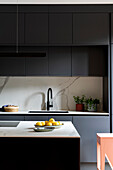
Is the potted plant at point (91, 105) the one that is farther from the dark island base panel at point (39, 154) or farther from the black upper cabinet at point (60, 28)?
the dark island base panel at point (39, 154)

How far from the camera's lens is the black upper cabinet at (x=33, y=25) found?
4113 millimetres

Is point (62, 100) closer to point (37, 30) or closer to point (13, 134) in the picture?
point (37, 30)

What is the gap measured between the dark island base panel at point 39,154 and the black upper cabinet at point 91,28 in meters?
2.24

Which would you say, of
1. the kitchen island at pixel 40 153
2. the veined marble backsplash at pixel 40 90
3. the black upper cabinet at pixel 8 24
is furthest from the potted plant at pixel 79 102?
the kitchen island at pixel 40 153

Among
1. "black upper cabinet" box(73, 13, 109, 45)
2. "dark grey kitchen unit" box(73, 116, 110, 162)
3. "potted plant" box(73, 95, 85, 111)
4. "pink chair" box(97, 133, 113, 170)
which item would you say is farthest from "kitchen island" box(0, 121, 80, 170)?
"black upper cabinet" box(73, 13, 109, 45)

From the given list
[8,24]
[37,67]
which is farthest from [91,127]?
[8,24]

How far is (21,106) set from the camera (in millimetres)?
4566

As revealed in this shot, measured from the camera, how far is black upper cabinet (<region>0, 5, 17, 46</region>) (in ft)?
13.5

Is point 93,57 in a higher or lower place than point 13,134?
higher

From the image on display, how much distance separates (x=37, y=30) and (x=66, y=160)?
98.3 inches

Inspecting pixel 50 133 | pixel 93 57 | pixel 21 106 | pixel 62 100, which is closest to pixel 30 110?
pixel 21 106

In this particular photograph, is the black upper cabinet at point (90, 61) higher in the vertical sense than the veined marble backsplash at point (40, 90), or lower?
higher

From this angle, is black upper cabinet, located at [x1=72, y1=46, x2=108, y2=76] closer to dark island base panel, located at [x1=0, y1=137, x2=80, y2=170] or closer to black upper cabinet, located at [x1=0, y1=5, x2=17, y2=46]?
black upper cabinet, located at [x1=0, y1=5, x2=17, y2=46]

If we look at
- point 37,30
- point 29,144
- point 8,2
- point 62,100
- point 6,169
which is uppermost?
point 8,2
